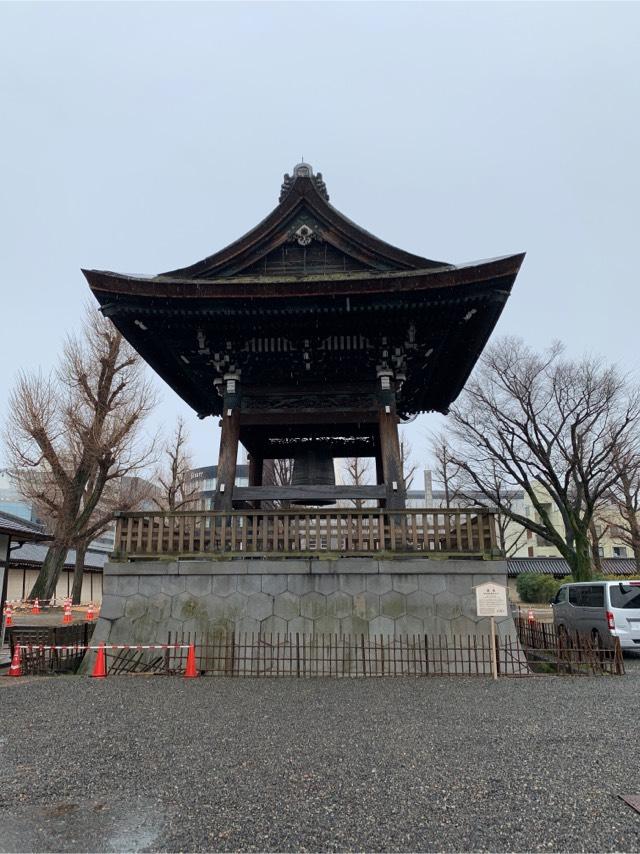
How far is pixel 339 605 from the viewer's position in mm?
9883

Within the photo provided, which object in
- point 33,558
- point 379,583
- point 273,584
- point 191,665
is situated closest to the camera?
point 191,665

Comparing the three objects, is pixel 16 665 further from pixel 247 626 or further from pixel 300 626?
pixel 300 626

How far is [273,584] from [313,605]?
84cm

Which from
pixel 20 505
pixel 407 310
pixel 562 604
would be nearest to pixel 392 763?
pixel 407 310

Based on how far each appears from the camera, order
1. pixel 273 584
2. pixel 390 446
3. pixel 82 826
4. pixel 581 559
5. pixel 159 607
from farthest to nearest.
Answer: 1. pixel 581 559
2. pixel 390 446
3. pixel 159 607
4. pixel 273 584
5. pixel 82 826

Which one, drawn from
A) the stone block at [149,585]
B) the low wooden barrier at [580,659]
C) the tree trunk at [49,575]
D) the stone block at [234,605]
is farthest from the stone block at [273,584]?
the tree trunk at [49,575]

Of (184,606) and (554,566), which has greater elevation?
(554,566)

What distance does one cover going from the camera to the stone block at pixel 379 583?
9.92 m

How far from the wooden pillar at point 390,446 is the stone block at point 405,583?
4.43 feet

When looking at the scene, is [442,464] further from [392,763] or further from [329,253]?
[392,763]

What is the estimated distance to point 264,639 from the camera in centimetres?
977

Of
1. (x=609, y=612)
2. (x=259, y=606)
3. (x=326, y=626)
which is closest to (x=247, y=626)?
(x=259, y=606)

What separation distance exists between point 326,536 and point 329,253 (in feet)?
21.4

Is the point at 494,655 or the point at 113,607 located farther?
the point at 113,607
